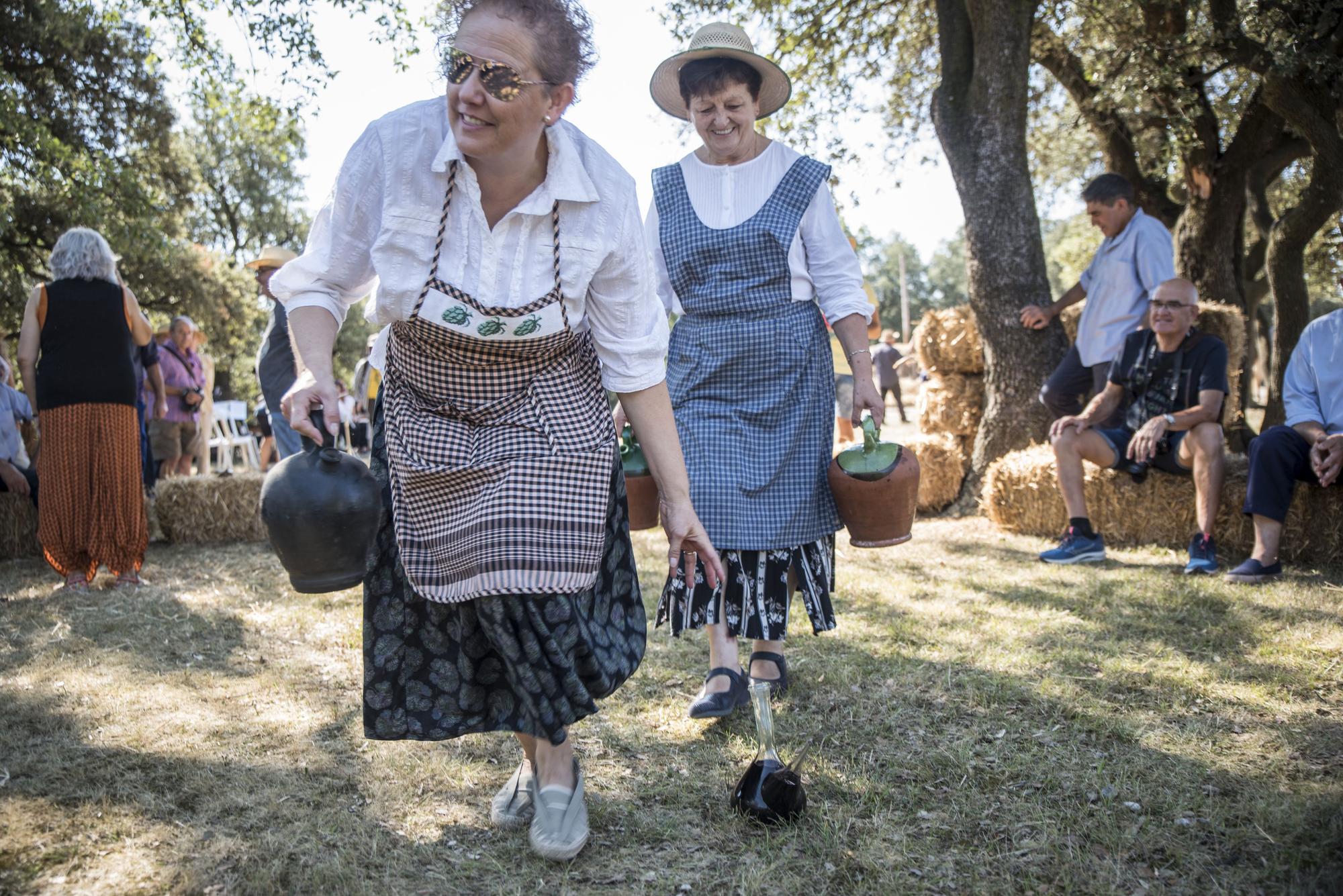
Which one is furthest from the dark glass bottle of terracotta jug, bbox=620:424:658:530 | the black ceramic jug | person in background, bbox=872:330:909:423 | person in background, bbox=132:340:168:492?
person in background, bbox=872:330:909:423

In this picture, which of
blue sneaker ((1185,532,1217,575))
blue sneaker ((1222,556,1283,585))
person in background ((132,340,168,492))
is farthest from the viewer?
person in background ((132,340,168,492))

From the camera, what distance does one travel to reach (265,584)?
5.83 metres

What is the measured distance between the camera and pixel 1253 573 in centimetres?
478

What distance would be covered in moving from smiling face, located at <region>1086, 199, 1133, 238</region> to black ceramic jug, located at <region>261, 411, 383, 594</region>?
5563 millimetres

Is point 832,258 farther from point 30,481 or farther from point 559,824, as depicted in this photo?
point 30,481

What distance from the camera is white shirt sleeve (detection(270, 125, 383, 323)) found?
210cm

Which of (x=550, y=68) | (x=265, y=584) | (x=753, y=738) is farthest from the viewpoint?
(x=265, y=584)

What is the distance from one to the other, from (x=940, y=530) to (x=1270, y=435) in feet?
7.12

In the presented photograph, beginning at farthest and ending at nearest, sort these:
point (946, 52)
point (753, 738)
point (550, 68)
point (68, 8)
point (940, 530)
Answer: point (68, 8) < point (946, 52) < point (940, 530) < point (753, 738) < point (550, 68)

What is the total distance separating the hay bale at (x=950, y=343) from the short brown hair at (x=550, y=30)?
626cm

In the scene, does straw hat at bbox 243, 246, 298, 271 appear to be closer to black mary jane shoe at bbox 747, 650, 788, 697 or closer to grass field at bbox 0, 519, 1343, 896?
grass field at bbox 0, 519, 1343, 896

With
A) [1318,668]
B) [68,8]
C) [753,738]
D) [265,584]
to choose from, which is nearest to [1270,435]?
[1318,668]

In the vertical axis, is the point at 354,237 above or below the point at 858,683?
above

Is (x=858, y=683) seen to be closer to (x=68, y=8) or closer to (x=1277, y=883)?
(x=1277, y=883)
